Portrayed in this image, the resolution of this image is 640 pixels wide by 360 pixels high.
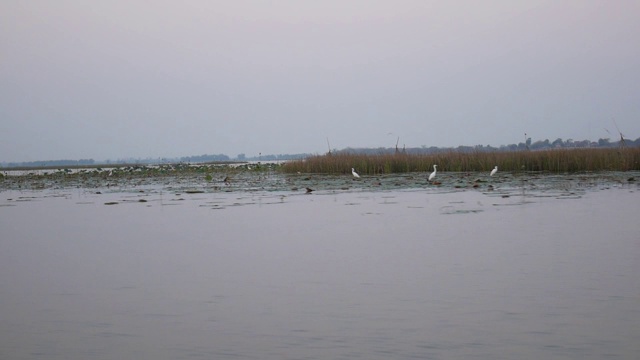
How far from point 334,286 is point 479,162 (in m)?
21.9

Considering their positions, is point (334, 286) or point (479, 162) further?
point (479, 162)

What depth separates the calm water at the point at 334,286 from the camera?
4.96 meters

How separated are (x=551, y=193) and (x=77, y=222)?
1030cm

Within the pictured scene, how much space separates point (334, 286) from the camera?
6.81 m

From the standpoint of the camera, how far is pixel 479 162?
90.9ft

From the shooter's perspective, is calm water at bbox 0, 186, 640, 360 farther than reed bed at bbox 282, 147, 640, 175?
No

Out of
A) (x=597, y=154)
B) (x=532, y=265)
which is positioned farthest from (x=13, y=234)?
(x=597, y=154)

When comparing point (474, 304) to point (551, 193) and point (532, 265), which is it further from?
point (551, 193)

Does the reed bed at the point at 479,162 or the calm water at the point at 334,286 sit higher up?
the reed bed at the point at 479,162

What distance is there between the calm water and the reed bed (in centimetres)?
1247

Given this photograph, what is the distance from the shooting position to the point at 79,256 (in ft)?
31.2

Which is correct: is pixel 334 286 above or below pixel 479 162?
below

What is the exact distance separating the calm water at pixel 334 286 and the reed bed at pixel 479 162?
40.9ft

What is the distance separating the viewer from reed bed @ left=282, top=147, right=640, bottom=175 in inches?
988
